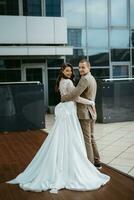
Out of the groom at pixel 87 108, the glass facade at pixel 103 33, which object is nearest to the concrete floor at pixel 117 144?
the groom at pixel 87 108

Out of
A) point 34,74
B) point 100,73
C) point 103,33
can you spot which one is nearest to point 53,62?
point 34,74

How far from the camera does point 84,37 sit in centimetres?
2011

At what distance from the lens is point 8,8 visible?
19.2 metres

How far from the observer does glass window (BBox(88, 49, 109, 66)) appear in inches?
795

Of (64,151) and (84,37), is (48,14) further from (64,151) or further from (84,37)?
(64,151)

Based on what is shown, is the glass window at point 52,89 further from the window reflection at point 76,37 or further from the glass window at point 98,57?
the glass window at point 98,57

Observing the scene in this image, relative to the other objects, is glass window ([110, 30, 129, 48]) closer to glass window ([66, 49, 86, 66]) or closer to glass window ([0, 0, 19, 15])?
glass window ([66, 49, 86, 66])

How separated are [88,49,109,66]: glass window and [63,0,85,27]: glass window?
4.81 feet

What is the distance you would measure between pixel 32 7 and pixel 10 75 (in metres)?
3.39

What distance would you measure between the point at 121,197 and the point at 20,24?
13477 millimetres

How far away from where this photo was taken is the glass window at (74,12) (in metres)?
19.8

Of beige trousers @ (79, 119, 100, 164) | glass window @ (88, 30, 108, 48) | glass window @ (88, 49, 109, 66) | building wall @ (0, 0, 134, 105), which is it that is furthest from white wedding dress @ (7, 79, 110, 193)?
glass window @ (88, 30, 108, 48)

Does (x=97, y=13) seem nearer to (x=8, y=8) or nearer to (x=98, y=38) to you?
(x=98, y=38)

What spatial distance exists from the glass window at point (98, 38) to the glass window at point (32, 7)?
9.11ft
